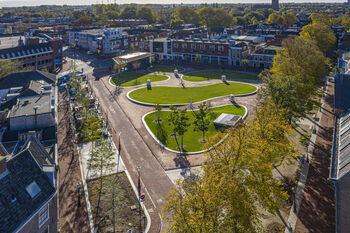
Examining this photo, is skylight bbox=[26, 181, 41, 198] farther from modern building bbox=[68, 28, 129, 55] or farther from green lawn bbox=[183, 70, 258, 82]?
modern building bbox=[68, 28, 129, 55]

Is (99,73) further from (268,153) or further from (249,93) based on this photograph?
(268,153)

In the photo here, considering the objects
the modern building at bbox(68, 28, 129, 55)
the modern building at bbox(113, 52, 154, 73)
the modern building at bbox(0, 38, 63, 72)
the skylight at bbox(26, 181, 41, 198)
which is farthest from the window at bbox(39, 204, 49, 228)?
the modern building at bbox(68, 28, 129, 55)

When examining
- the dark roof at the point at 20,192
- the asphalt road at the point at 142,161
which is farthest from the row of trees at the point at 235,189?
the dark roof at the point at 20,192

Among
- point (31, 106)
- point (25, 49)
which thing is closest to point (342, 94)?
point (31, 106)

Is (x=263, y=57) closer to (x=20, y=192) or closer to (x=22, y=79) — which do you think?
(x=22, y=79)

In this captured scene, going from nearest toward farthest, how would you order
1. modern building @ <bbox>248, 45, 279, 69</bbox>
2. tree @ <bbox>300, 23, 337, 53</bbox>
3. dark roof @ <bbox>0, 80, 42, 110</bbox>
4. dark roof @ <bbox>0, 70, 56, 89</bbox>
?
dark roof @ <bbox>0, 80, 42, 110</bbox>
dark roof @ <bbox>0, 70, 56, 89</bbox>
tree @ <bbox>300, 23, 337, 53</bbox>
modern building @ <bbox>248, 45, 279, 69</bbox>
